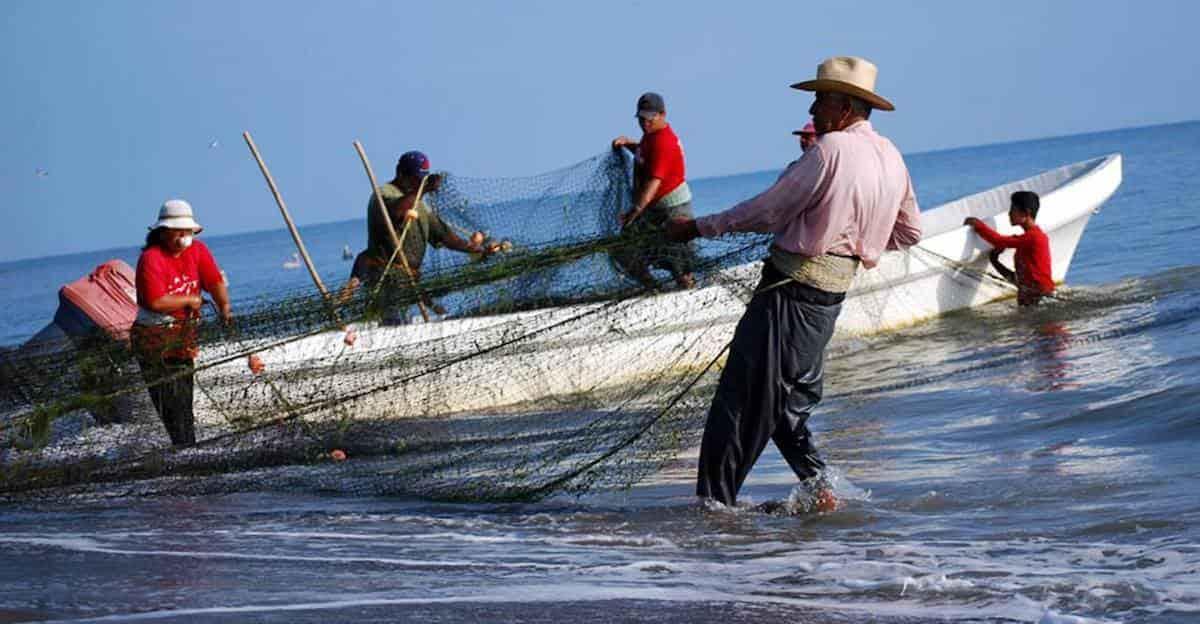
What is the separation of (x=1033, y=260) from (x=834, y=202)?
8.14 metres

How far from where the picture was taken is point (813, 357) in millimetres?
5199

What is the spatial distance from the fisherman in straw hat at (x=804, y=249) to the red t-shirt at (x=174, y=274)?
304cm

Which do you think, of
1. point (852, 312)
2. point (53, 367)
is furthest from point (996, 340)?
point (53, 367)

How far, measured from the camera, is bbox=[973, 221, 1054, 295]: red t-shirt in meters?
12.4

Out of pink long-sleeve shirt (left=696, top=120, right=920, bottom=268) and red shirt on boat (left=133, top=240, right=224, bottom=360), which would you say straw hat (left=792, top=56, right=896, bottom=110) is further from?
red shirt on boat (left=133, top=240, right=224, bottom=360)

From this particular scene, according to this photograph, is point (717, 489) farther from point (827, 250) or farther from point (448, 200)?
point (448, 200)

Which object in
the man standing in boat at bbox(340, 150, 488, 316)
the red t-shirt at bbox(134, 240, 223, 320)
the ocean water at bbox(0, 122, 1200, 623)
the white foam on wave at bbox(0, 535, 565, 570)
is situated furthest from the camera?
the man standing in boat at bbox(340, 150, 488, 316)

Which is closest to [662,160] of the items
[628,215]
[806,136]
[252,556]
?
[628,215]

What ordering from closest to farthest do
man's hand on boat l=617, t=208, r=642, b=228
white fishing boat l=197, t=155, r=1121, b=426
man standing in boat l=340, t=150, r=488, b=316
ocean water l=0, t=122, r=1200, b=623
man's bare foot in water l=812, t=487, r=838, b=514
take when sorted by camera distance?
ocean water l=0, t=122, r=1200, b=623
man's bare foot in water l=812, t=487, r=838, b=514
white fishing boat l=197, t=155, r=1121, b=426
man's hand on boat l=617, t=208, r=642, b=228
man standing in boat l=340, t=150, r=488, b=316

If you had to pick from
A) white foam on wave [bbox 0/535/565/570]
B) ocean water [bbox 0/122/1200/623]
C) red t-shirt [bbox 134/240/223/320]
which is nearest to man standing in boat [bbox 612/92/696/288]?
ocean water [bbox 0/122/1200/623]

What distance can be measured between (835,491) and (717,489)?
594 millimetres

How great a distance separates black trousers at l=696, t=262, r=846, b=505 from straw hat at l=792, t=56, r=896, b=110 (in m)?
0.68

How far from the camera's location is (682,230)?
537 cm

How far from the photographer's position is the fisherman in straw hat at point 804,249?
4.95 metres
